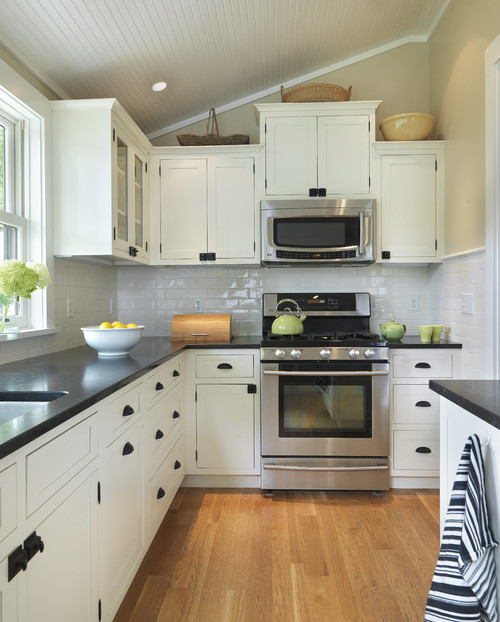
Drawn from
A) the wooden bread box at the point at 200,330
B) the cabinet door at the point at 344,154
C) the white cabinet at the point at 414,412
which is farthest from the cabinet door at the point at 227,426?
the cabinet door at the point at 344,154

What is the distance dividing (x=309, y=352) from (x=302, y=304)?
70cm

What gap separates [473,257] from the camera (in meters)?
2.71

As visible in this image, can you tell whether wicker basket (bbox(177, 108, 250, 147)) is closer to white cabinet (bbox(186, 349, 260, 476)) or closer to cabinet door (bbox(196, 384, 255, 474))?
white cabinet (bbox(186, 349, 260, 476))

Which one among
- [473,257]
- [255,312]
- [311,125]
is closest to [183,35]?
[311,125]

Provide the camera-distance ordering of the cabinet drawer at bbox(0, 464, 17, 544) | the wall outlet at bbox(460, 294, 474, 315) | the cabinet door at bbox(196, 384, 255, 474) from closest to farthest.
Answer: the cabinet drawer at bbox(0, 464, 17, 544) < the wall outlet at bbox(460, 294, 474, 315) < the cabinet door at bbox(196, 384, 255, 474)

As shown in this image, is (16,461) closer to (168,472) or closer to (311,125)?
(168,472)

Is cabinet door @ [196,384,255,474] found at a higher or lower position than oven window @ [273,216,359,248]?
lower

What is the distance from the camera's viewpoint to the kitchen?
8.59 ft

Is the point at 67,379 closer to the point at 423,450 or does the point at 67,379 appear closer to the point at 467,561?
the point at 467,561

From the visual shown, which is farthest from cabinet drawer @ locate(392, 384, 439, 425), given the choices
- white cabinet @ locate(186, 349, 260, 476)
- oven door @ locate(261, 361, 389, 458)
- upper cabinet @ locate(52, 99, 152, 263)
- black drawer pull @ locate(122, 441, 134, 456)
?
upper cabinet @ locate(52, 99, 152, 263)

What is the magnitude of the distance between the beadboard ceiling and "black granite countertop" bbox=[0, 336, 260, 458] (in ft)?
4.86

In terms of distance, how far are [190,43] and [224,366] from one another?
1.94 metres

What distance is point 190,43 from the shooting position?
8.75ft

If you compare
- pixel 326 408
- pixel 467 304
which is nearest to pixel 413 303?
pixel 467 304
